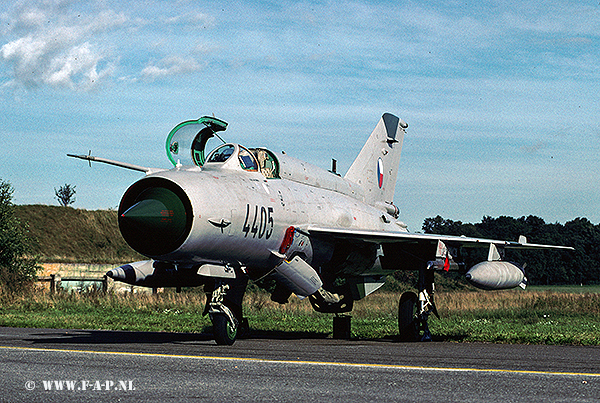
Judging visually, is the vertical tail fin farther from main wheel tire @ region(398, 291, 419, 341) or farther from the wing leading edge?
main wheel tire @ region(398, 291, 419, 341)

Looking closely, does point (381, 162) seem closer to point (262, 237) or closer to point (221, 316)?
point (262, 237)

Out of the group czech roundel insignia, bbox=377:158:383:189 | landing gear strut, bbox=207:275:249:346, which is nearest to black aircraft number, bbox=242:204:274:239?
landing gear strut, bbox=207:275:249:346

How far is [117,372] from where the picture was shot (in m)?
8.93

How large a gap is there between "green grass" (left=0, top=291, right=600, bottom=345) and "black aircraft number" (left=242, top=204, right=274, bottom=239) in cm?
483

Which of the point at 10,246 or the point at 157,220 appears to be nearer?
the point at 157,220

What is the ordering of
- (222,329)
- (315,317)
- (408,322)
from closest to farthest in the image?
1. (222,329)
2. (408,322)
3. (315,317)

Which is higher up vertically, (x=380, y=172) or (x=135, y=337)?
(x=380, y=172)

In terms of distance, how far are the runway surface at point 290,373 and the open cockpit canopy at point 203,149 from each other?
13.1 feet

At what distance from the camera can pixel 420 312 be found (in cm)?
1759

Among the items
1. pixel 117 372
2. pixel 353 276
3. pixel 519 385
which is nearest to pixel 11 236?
pixel 353 276

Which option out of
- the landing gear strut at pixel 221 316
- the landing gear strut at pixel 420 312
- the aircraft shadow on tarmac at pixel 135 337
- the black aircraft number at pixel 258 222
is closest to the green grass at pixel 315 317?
the aircraft shadow on tarmac at pixel 135 337

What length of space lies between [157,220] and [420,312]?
8561mm

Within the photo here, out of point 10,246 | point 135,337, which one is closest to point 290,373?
point 135,337

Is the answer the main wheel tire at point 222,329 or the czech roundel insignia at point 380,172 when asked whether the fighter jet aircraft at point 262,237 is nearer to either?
the main wheel tire at point 222,329
